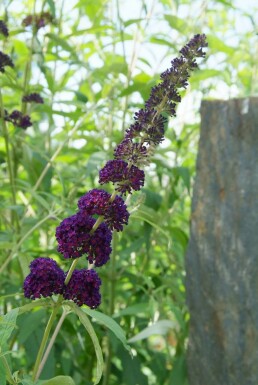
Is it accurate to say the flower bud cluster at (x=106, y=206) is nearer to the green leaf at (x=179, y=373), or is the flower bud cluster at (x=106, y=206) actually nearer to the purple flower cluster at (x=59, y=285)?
the purple flower cluster at (x=59, y=285)

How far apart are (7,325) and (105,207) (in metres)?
0.29

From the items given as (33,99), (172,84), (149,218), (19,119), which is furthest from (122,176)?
(33,99)

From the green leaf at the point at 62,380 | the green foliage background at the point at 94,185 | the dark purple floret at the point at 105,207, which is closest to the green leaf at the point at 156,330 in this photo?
the green foliage background at the point at 94,185

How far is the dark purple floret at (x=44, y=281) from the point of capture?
122cm

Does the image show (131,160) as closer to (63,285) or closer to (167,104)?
(167,104)

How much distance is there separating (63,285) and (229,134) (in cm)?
163

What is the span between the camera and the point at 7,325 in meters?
1.16

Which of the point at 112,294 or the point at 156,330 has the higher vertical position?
the point at 112,294

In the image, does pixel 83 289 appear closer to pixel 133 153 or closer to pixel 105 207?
pixel 105 207

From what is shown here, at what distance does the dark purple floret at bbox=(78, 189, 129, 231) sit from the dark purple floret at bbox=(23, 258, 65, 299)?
0.14m

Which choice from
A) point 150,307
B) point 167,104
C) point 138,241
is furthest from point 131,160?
point 138,241

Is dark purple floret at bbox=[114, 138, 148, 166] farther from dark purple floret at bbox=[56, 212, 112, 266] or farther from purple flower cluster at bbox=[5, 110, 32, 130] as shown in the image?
purple flower cluster at bbox=[5, 110, 32, 130]

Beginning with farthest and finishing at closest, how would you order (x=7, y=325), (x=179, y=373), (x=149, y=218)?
(x=179, y=373) < (x=149, y=218) < (x=7, y=325)

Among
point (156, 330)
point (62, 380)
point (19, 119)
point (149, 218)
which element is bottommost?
point (62, 380)
